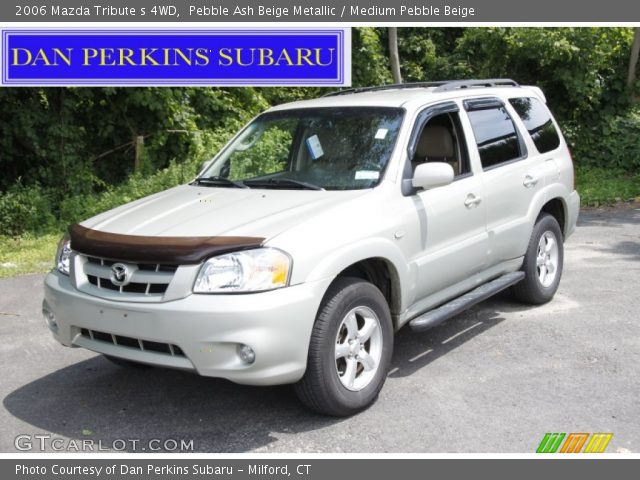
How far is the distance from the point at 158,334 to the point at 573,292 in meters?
4.40

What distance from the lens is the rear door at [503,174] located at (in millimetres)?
5652

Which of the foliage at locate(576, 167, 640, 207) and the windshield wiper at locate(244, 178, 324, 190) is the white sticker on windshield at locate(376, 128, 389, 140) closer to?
the windshield wiper at locate(244, 178, 324, 190)

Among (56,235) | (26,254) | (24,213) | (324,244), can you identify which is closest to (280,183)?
(324,244)

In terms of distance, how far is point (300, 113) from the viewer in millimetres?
5656

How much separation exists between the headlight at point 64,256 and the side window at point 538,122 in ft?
12.5

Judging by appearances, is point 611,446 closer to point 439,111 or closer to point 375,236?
point 375,236

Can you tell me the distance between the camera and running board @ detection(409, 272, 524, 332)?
15.7ft

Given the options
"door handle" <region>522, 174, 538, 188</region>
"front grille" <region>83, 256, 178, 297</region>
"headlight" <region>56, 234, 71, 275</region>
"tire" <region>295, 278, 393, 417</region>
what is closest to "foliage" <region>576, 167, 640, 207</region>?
"door handle" <region>522, 174, 538, 188</region>

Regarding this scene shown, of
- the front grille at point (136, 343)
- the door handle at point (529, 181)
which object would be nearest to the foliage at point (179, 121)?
the door handle at point (529, 181)

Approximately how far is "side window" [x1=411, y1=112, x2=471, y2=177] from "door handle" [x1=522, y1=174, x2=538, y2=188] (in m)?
0.77

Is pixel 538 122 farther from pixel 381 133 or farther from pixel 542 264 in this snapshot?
pixel 381 133

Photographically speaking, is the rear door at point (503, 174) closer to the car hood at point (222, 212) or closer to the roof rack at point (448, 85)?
the roof rack at point (448, 85)

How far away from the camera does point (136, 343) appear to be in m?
4.10

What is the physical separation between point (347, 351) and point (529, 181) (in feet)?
8.61
